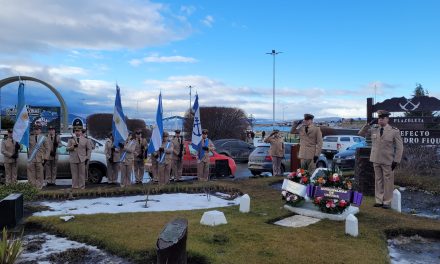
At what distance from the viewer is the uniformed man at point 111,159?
13.3 meters

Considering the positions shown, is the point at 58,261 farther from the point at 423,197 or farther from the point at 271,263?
the point at 423,197

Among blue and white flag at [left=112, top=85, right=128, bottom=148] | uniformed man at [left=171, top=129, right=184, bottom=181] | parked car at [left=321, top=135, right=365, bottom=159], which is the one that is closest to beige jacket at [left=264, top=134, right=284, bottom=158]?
uniformed man at [left=171, top=129, right=184, bottom=181]

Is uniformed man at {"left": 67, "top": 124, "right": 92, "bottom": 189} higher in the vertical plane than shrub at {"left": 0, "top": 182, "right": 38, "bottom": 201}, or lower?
higher

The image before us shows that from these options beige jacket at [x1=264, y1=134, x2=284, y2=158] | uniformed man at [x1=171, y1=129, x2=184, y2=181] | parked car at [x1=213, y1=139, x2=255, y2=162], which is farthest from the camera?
parked car at [x1=213, y1=139, x2=255, y2=162]

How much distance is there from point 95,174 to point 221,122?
91.4 feet

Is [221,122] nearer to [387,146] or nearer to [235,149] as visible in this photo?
[235,149]

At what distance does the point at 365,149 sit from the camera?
11.2 metres

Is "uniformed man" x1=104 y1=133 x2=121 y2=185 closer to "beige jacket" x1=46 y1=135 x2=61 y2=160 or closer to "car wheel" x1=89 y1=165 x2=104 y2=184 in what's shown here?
"car wheel" x1=89 y1=165 x2=104 y2=184

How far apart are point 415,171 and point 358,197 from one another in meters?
7.62

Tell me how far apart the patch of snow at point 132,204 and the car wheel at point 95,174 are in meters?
4.01

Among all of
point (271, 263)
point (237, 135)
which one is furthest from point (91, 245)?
point (237, 135)

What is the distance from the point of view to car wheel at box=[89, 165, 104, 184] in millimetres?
14516

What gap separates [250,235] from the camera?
21.7 ft

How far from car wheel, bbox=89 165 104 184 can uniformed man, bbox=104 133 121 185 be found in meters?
1.06
